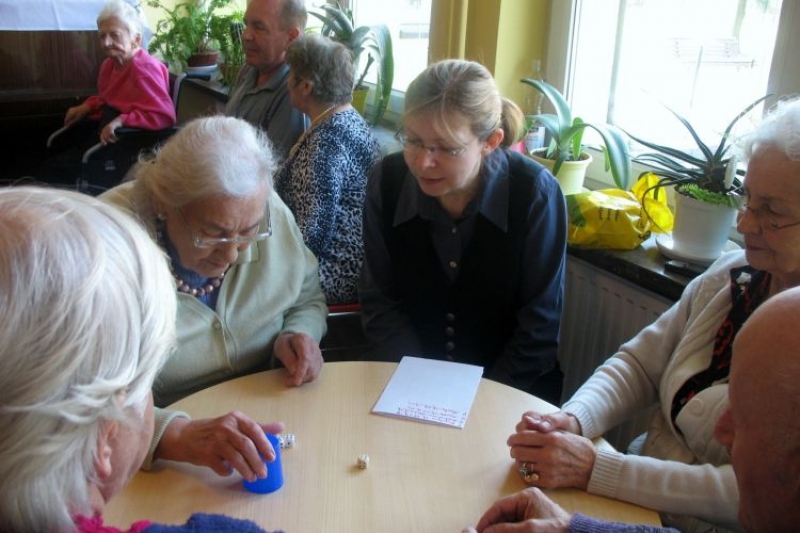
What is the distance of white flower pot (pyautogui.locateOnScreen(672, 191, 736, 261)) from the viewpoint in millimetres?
1807

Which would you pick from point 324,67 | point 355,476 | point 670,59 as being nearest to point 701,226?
point 670,59

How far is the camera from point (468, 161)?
5.80ft

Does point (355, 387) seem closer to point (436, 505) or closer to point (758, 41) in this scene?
point (436, 505)

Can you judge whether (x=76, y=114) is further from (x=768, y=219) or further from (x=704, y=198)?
(x=768, y=219)

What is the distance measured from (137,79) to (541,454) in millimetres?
3369

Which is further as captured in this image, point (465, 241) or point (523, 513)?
point (465, 241)

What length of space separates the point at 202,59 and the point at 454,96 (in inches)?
121

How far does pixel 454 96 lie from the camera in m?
1.72

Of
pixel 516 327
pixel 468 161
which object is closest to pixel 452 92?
pixel 468 161

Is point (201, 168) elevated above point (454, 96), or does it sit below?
below

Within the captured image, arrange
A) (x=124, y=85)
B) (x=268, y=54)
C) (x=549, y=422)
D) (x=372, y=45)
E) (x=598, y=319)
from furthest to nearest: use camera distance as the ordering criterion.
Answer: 1. (x=124, y=85)
2. (x=372, y=45)
3. (x=268, y=54)
4. (x=598, y=319)
5. (x=549, y=422)

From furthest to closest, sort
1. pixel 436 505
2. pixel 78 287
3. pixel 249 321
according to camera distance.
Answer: pixel 249 321 → pixel 436 505 → pixel 78 287

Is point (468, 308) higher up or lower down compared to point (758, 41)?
lower down

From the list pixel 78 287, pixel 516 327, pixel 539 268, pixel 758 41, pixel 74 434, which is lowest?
pixel 516 327
